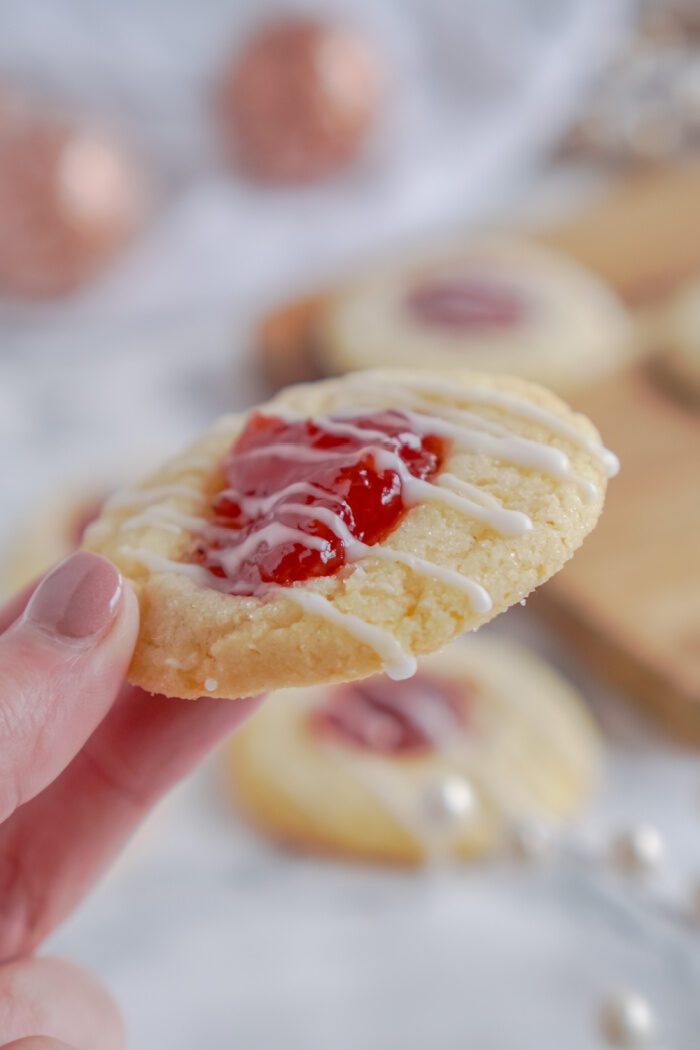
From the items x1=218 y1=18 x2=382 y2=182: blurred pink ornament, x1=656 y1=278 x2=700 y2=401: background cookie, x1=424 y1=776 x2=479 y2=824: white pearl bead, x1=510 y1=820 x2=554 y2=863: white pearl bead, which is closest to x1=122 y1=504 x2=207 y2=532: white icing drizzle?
x1=424 y1=776 x2=479 y2=824: white pearl bead

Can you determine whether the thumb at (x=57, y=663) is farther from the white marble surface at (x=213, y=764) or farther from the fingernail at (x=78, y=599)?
the white marble surface at (x=213, y=764)

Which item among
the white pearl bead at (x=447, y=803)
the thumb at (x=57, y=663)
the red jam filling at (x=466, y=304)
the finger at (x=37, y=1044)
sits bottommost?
the white pearl bead at (x=447, y=803)

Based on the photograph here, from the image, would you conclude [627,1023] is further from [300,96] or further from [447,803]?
[300,96]

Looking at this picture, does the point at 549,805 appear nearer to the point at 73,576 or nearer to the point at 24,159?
the point at 73,576

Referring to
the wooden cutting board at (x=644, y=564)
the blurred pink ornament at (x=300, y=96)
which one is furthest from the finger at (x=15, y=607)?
the blurred pink ornament at (x=300, y=96)

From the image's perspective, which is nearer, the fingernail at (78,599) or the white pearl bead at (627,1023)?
the fingernail at (78,599)

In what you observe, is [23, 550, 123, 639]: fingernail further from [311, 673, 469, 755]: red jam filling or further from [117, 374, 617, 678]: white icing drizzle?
[311, 673, 469, 755]: red jam filling

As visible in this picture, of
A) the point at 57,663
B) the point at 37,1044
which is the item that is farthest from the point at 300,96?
the point at 37,1044
